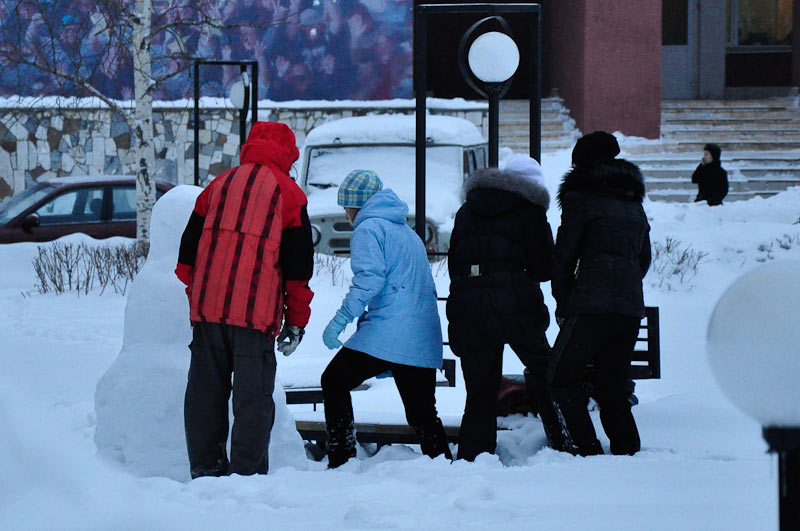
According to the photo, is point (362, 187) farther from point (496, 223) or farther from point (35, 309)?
point (35, 309)

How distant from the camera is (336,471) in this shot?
4.56 meters

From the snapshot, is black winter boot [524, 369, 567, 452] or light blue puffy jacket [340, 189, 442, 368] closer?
light blue puffy jacket [340, 189, 442, 368]

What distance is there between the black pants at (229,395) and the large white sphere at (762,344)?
238 cm

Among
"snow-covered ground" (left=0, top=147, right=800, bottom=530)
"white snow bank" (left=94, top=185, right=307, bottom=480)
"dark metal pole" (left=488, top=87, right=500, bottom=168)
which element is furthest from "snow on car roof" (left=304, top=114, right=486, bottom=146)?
"white snow bank" (left=94, top=185, right=307, bottom=480)

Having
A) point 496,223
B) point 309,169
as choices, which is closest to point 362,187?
point 496,223

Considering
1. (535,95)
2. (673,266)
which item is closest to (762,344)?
(535,95)

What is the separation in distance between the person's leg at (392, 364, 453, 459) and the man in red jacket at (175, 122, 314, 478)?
34.1 inches

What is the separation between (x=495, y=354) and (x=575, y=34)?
599 inches

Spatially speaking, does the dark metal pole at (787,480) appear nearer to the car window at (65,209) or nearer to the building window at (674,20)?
the car window at (65,209)

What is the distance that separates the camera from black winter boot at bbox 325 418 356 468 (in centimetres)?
521

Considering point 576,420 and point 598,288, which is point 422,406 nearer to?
point 576,420

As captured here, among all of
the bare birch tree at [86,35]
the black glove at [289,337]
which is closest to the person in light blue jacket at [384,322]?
the black glove at [289,337]

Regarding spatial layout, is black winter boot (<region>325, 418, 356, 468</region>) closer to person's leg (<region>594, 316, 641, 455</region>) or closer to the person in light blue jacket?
the person in light blue jacket

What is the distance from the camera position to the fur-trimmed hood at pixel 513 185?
5117mm
